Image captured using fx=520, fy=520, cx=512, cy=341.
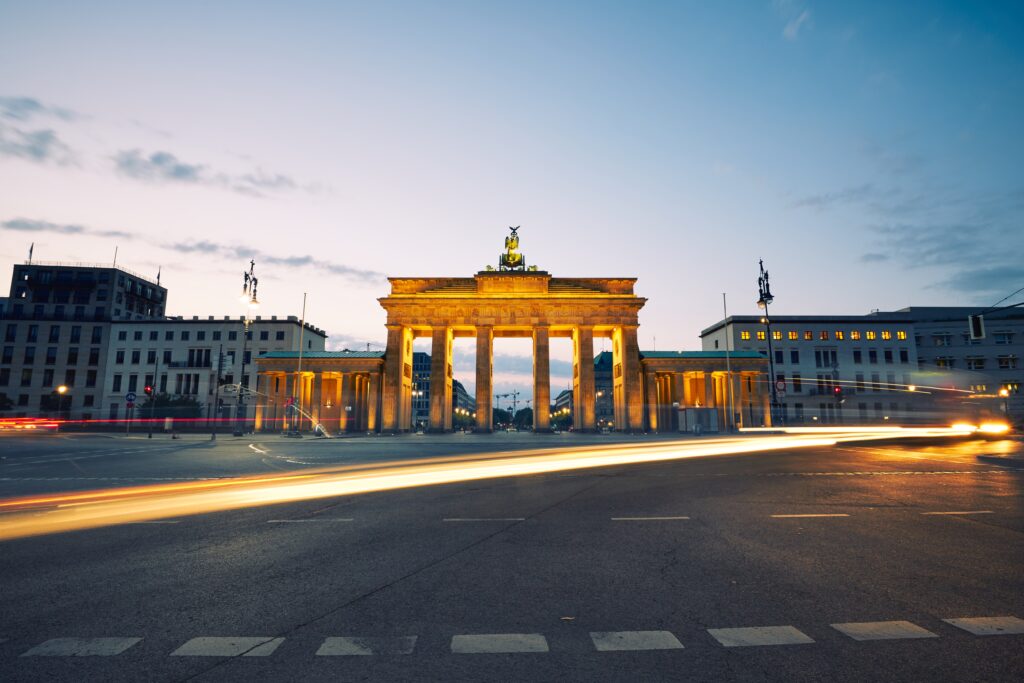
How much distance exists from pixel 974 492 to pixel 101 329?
363 ft

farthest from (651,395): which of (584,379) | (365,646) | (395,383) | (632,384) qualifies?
(365,646)

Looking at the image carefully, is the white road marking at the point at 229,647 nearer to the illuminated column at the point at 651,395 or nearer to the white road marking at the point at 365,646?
the white road marking at the point at 365,646

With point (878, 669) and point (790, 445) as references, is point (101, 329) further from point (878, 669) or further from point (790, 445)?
point (878, 669)

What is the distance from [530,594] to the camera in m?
5.49

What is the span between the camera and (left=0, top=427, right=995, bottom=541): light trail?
388 inches

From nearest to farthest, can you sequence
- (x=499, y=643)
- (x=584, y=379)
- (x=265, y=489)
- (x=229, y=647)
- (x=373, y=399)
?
1. (x=229, y=647)
2. (x=499, y=643)
3. (x=265, y=489)
4. (x=584, y=379)
5. (x=373, y=399)

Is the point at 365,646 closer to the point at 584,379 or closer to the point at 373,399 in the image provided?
the point at 584,379

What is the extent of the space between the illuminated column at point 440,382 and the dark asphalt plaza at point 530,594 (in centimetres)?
5036

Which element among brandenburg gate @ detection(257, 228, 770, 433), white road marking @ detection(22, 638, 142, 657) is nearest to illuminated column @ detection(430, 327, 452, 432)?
brandenburg gate @ detection(257, 228, 770, 433)

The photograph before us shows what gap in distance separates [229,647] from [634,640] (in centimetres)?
329

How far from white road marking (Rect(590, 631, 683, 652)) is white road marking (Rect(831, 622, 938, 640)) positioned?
1.54 m

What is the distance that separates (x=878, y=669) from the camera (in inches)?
147

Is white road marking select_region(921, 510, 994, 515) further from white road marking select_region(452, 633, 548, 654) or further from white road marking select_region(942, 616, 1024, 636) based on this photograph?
white road marking select_region(452, 633, 548, 654)

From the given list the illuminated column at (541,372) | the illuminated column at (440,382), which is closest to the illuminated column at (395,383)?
the illuminated column at (440,382)
